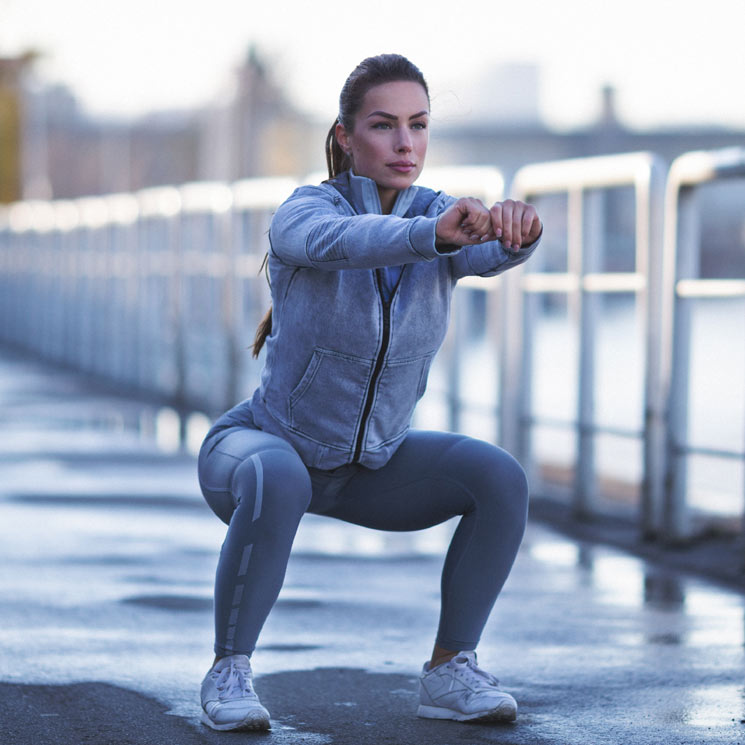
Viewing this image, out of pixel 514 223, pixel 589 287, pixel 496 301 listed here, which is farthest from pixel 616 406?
pixel 514 223

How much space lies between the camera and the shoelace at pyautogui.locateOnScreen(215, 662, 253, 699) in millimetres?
3816

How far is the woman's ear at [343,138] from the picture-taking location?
13.0 feet

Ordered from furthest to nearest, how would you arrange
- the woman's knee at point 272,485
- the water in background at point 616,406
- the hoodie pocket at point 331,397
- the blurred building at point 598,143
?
the blurred building at point 598,143 → the water in background at point 616,406 → the hoodie pocket at point 331,397 → the woman's knee at point 272,485

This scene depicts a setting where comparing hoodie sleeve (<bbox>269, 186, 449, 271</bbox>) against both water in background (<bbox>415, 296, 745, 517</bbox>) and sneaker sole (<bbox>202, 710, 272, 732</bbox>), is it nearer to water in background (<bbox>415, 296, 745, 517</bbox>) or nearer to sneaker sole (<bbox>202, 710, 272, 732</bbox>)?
sneaker sole (<bbox>202, 710, 272, 732</bbox>)

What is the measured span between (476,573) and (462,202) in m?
0.94

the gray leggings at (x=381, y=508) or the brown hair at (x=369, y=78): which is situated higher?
the brown hair at (x=369, y=78)

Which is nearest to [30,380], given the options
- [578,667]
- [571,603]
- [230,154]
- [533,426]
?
[533,426]

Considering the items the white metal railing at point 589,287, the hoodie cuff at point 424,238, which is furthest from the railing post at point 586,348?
the hoodie cuff at point 424,238

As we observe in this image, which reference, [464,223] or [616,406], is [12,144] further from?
[464,223]

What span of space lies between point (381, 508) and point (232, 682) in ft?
1.69

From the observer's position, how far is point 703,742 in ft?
12.5

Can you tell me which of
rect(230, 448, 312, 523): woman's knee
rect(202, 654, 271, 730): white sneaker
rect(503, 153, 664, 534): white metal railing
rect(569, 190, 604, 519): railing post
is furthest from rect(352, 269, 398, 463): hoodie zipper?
rect(569, 190, 604, 519): railing post

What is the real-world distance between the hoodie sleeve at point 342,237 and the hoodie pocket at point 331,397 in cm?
24

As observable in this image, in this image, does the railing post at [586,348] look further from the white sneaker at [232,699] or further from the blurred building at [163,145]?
the blurred building at [163,145]
